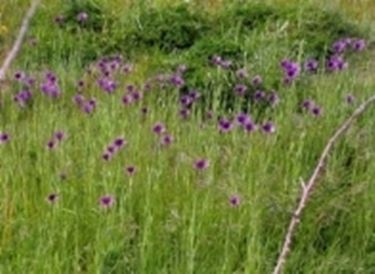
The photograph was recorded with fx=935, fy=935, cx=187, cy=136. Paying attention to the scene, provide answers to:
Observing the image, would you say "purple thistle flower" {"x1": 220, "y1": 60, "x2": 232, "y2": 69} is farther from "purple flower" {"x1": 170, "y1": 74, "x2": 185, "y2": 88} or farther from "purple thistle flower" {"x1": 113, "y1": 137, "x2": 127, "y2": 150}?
"purple thistle flower" {"x1": 113, "y1": 137, "x2": 127, "y2": 150}

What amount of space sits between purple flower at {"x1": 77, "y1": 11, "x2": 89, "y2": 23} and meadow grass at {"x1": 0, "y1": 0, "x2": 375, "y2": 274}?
80 centimetres

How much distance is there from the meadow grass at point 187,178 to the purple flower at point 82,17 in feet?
2.61

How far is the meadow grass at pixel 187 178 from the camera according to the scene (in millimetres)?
2637

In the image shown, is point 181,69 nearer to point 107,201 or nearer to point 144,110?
point 144,110

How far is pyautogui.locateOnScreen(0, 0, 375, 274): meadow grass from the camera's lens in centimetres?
264

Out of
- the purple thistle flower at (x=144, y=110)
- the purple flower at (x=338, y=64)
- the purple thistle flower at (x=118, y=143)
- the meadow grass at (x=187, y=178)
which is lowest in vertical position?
the meadow grass at (x=187, y=178)

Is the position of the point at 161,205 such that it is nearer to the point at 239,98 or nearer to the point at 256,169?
the point at 256,169

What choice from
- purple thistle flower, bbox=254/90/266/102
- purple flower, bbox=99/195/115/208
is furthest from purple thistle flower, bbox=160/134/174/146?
purple thistle flower, bbox=254/90/266/102

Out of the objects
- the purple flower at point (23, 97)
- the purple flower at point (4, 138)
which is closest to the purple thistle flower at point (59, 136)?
the purple flower at point (4, 138)

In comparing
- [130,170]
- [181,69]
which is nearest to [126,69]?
[181,69]

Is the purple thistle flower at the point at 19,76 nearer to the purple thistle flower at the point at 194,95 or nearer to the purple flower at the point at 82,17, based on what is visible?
the purple thistle flower at the point at 194,95

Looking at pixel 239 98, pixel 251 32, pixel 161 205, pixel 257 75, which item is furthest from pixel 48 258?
pixel 251 32

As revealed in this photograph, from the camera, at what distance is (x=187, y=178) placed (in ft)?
9.81

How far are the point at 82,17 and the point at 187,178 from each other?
8.84ft
